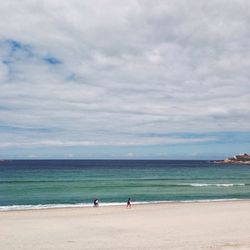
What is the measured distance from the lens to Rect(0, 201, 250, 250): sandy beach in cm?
1998

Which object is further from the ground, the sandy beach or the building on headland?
the building on headland

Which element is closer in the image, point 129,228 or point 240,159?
point 129,228

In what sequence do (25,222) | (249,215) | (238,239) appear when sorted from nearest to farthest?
(238,239)
(25,222)
(249,215)

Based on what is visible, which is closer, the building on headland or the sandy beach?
the sandy beach

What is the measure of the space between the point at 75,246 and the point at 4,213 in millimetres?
15429

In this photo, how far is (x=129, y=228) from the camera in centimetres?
2500

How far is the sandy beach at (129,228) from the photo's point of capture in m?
20.0

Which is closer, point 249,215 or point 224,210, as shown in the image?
point 249,215

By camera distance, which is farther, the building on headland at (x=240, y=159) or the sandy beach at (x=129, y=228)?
the building on headland at (x=240, y=159)

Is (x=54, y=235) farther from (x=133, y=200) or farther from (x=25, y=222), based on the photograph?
(x=133, y=200)

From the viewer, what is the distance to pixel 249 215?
3100 centimetres

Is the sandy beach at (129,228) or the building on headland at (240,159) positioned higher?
the building on headland at (240,159)

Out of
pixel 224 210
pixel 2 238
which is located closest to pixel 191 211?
pixel 224 210

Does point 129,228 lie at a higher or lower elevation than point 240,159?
lower
